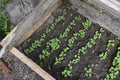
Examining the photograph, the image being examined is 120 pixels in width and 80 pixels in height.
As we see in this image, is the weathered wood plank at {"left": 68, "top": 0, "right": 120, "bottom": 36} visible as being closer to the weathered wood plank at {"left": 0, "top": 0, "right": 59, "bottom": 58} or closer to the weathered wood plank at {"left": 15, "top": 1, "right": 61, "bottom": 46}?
the weathered wood plank at {"left": 15, "top": 1, "right": 61, "bottom": 46}

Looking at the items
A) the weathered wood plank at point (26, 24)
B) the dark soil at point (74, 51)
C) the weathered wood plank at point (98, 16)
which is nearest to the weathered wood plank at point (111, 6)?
the weathered wood plank at point (98, 16)

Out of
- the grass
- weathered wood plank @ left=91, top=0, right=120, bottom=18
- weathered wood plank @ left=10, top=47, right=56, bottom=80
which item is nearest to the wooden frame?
weathered wood plank @ left=10, top=47, right=56, bottom=80

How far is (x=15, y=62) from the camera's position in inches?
200

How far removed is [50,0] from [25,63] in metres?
1.07

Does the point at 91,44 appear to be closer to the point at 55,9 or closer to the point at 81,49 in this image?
the point at 81,49

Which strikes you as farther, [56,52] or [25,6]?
[25,6]

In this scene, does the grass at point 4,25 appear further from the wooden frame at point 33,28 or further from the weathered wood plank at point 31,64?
the weathered wood plank at point 31,64

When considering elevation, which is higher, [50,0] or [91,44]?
[50,0]

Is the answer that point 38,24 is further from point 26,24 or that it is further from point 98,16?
point 98,16

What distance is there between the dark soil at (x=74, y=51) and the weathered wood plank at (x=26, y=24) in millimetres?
352

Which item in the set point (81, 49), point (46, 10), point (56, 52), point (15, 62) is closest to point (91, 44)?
point (81, 49)

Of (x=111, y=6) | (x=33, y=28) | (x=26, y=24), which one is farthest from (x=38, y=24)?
(x=111, y=6)

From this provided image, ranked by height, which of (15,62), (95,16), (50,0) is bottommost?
(15,62)

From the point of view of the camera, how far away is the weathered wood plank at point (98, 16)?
4656 millimetres
